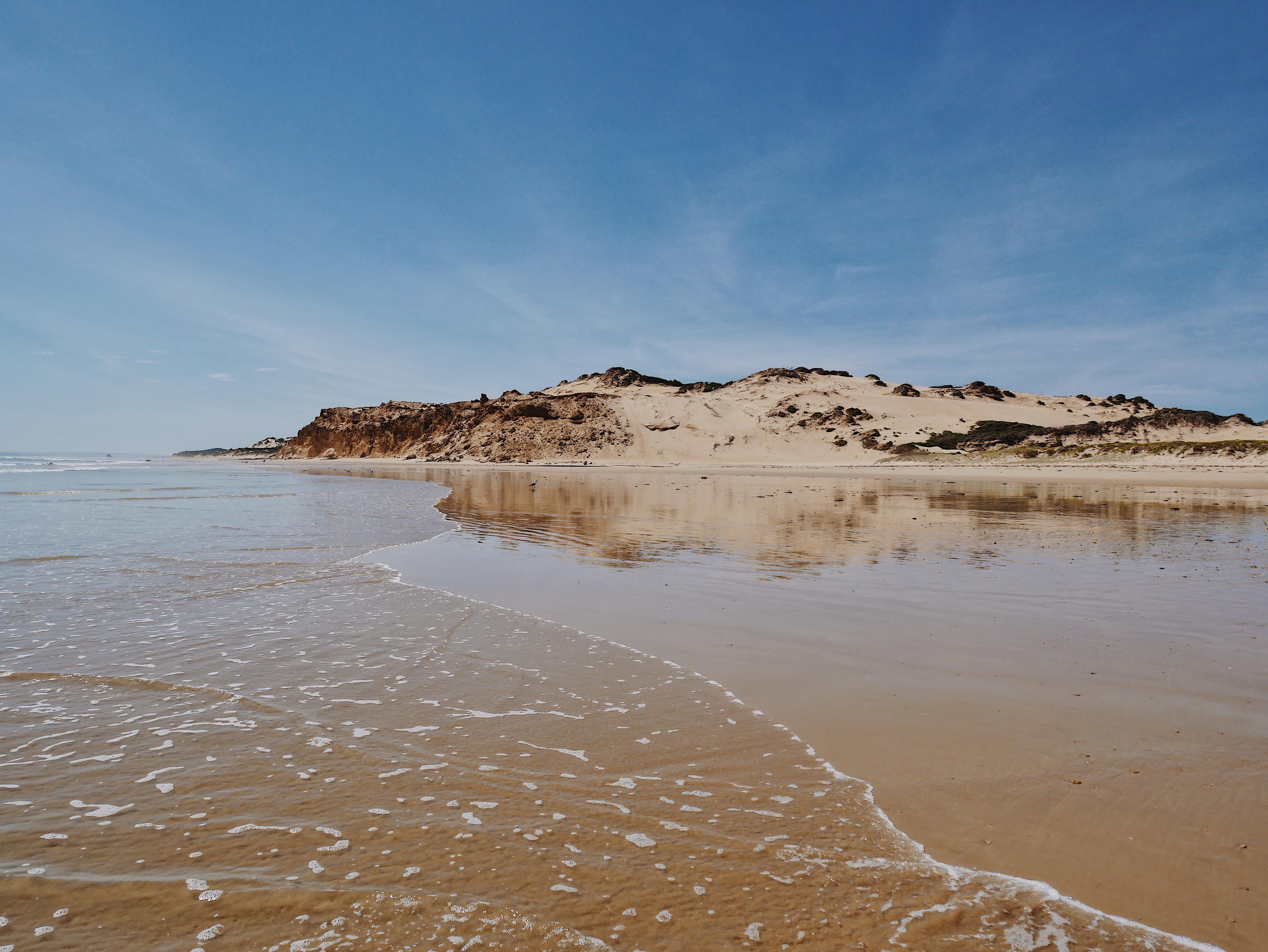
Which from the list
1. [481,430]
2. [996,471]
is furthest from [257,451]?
[996,471]

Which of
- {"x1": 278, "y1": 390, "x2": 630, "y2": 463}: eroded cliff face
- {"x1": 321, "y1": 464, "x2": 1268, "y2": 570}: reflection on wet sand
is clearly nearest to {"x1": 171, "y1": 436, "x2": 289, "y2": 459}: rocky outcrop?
{"x1": 278, "y1": 390, "x2": 630, "y2": 463}: eroded cliff face

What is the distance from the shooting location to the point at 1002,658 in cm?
545

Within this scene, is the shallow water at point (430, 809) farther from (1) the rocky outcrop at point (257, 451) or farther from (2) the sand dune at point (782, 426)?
(1) the rocky outcrop at point (257, 451)

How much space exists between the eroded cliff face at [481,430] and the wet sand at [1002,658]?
58.6 metres

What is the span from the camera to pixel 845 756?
3.81 meters

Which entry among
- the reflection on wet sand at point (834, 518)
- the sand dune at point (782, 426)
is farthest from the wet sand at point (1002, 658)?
the sand dune at point (782, 426)

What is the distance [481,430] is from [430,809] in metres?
77.6

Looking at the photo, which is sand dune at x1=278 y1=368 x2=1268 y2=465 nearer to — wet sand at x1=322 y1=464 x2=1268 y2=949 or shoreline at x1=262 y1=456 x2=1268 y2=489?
shoreline at x1=262 y1=456 x2=1268 y2=489

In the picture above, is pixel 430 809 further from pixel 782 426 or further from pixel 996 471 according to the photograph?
pixel 782 426

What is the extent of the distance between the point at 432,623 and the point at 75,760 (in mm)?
3184

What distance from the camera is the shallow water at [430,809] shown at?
2.46m

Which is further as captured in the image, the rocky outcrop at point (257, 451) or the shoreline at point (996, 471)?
the rocky outcrop at point (257, 451)

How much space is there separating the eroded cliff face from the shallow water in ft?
214

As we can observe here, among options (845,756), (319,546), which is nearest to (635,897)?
(845,756)
